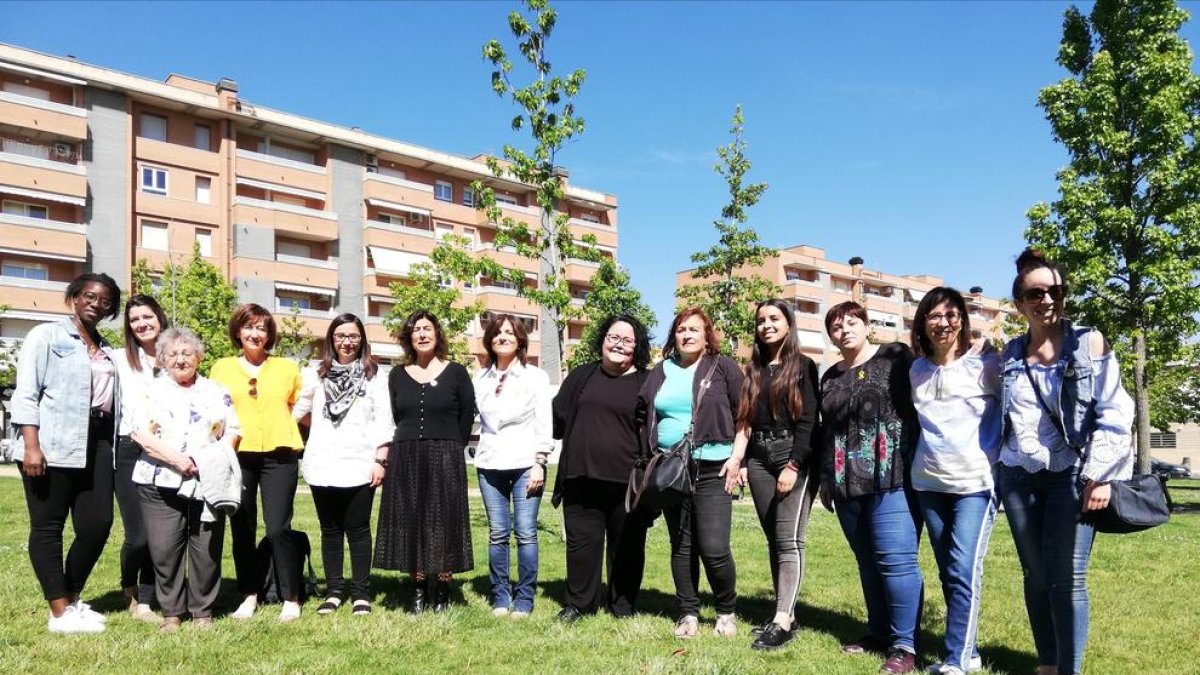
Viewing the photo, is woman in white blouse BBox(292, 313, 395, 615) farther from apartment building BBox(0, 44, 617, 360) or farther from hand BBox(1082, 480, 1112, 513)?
apartment building BBox(0, 44, 617, 360)

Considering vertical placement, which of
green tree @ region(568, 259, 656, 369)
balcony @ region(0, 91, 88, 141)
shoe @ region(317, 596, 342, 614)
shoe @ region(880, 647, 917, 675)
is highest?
balcony @ region(0, 91, 88, 141)

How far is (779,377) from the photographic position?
5.38 meters

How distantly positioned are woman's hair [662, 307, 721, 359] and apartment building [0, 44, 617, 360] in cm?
2393

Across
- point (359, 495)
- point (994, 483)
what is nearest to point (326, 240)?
point (359, 495)

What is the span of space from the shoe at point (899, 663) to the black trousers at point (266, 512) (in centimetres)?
395

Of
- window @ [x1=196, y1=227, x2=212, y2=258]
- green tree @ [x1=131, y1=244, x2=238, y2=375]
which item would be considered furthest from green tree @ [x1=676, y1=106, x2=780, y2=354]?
window @ [x1=196, y1=227, x2=212, y2=258]

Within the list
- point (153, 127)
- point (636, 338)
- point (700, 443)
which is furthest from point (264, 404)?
point (153, 127)

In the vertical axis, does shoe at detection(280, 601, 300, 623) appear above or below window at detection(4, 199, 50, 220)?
below

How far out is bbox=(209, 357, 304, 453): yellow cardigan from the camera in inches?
233

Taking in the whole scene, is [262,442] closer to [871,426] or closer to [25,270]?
[871,426]

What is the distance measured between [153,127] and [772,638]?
40.8 meters

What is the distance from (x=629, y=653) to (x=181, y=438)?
124 inches

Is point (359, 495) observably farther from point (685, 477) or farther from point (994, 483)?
point (994, 483)

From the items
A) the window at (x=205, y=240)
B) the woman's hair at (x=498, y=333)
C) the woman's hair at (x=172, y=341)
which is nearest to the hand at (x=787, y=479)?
the woman's hair at (x=498, y=333)
